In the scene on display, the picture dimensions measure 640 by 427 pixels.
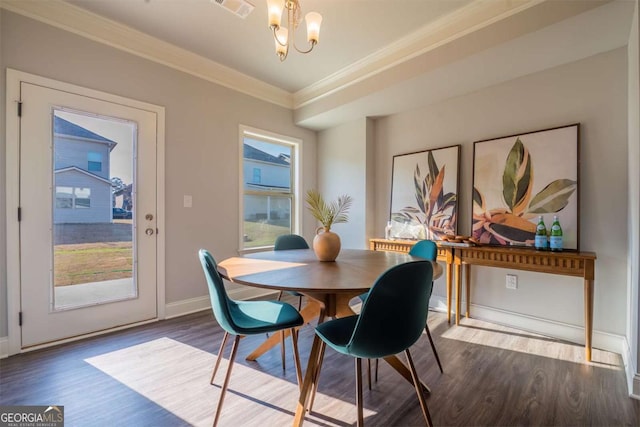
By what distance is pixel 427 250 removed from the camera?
2.21 meters

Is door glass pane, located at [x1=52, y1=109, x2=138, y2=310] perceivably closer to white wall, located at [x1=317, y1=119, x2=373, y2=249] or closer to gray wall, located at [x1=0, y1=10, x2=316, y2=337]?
gray wall, located at [x1=0, y1=10, x2=316, y2=337]

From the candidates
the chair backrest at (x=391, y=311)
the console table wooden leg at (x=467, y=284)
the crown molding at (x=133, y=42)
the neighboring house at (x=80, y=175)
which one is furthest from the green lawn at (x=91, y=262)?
the console table wooden leg at (x=467, y=284)

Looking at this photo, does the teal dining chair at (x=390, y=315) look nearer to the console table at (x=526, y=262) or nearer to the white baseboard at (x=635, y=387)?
the white baseboard at (x=635, y=387)

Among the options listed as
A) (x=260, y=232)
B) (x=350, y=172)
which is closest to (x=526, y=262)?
(x=350, y=172)

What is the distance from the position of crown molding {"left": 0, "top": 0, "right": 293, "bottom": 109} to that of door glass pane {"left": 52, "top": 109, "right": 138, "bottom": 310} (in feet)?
2.26

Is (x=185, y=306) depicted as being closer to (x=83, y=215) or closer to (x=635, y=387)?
(x=83, y=215)

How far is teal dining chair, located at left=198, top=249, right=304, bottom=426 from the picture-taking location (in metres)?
1.42

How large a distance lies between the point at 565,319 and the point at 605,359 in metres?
0.38

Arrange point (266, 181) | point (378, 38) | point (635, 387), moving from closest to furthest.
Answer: point (635, 387)
point (378, 38)
point (266, 181)

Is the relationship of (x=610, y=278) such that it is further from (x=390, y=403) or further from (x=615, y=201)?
(x=390, y=403)

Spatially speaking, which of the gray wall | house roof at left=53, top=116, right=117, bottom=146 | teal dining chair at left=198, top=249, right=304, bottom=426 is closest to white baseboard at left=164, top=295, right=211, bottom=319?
the gray wall

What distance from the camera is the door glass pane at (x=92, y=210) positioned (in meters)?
2.37

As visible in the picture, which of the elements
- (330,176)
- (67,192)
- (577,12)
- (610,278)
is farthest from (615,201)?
(67,192)

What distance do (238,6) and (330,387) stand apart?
2834mm
